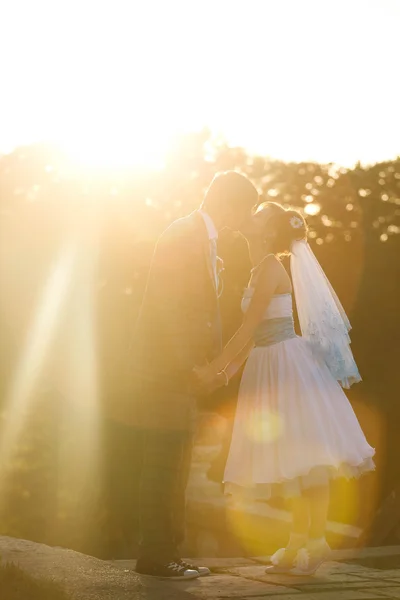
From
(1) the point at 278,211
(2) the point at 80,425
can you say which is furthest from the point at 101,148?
(1) the point at 278,211

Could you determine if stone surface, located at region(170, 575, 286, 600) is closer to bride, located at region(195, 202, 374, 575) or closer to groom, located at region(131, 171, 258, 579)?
groom, located at region(131, 171, 258, 579)

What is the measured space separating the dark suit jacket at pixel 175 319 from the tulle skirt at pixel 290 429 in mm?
482

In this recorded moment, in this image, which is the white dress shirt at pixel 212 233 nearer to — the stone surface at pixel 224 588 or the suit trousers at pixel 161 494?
the suit trousers at pixel 161 494

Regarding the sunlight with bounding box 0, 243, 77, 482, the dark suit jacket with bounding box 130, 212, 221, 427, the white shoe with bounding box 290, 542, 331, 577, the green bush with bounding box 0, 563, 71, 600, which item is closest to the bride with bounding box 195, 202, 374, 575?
the white shoe with bounding box 290, 542, 331, 577

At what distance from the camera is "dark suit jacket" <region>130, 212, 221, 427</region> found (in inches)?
266

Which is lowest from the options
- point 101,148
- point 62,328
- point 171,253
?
point 171,253

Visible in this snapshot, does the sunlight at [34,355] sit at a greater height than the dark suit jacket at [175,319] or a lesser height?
greater

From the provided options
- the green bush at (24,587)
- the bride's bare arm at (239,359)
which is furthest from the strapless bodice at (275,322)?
the green bush at (24,587)

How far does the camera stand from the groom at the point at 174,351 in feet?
22.1

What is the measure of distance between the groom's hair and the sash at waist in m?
0.80

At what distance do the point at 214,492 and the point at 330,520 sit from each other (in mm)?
6620

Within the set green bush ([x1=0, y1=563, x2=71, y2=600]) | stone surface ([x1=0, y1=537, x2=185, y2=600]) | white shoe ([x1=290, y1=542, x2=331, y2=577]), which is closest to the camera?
stone surface ([x1=0, y1=537, x2=185, y2=600])

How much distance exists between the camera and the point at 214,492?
23.9 m

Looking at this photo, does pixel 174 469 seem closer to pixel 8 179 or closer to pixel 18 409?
pixel 18 409
